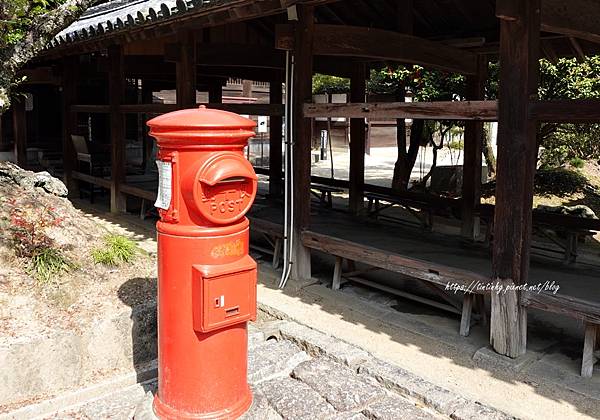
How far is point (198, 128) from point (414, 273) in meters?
3.03

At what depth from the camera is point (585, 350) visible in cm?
432

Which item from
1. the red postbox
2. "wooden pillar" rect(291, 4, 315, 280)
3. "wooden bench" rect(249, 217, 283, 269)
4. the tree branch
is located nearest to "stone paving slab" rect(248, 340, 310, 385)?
the red postbox

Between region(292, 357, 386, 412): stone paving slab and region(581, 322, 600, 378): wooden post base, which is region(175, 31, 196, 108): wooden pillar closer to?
region(292, 357, 386, 412): stone paving slab

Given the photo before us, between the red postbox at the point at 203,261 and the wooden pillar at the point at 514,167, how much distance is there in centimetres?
230

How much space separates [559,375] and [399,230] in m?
3.82

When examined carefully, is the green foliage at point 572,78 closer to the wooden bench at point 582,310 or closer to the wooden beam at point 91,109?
the wooden bench at point 582,310

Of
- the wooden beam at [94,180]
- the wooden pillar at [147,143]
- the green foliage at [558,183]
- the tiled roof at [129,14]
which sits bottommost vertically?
the green foliage at [558,183]

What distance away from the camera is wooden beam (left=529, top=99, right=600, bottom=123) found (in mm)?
4066

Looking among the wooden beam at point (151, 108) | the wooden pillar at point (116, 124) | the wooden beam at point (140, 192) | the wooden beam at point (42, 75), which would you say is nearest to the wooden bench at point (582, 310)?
the wooden beam at point (151, 108)

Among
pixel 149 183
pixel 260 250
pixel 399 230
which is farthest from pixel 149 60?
pixel 399 230

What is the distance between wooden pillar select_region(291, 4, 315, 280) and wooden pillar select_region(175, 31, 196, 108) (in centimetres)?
212

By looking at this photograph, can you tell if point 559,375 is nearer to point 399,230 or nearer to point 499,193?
point 499,193

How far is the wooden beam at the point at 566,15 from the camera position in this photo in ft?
13.9

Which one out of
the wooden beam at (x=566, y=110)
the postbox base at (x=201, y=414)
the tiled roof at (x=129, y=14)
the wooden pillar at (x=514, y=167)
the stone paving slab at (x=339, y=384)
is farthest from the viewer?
the tiled roof at (x=129, y=14)
